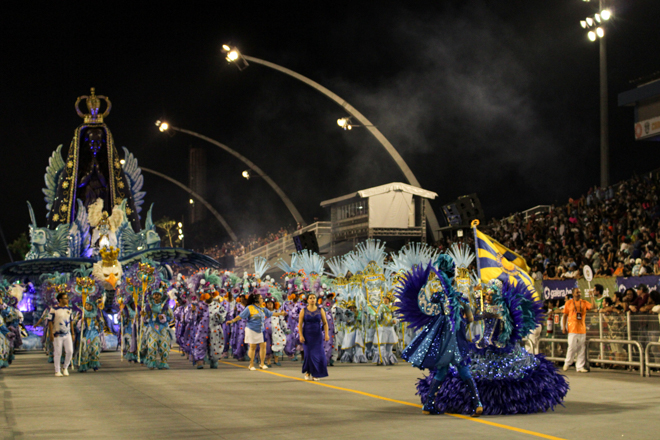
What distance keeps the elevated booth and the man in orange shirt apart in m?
22.8

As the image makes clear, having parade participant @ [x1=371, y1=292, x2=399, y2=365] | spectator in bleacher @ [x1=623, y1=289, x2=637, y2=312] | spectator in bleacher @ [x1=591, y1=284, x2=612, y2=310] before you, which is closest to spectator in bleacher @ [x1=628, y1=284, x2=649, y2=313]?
spectator in bleacher @ [x1=623, y1=289, x2=637, y2=312]

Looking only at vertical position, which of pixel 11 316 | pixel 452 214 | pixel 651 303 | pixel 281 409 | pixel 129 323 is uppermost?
pixel 452 214

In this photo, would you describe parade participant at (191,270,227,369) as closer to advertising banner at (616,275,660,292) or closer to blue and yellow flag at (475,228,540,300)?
blue and yellow flag at (475,228,540,300)

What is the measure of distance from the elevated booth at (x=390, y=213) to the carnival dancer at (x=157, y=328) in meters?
22.1

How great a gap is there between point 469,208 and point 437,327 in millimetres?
15839

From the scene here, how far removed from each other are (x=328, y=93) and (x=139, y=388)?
16.0 metres

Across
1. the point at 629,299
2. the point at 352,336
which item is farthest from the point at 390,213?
the point at 629,299

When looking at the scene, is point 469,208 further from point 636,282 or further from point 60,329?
point 60,329

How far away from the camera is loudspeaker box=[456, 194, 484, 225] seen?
24.4 metres

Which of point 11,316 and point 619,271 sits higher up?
point 619,271

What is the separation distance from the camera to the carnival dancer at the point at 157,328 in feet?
54.6

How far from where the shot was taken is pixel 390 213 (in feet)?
130

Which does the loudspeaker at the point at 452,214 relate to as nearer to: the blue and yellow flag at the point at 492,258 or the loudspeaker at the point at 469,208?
the loudspeaker at the point at 469,208

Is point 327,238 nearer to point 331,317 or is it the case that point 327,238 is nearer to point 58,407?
point 331,317
